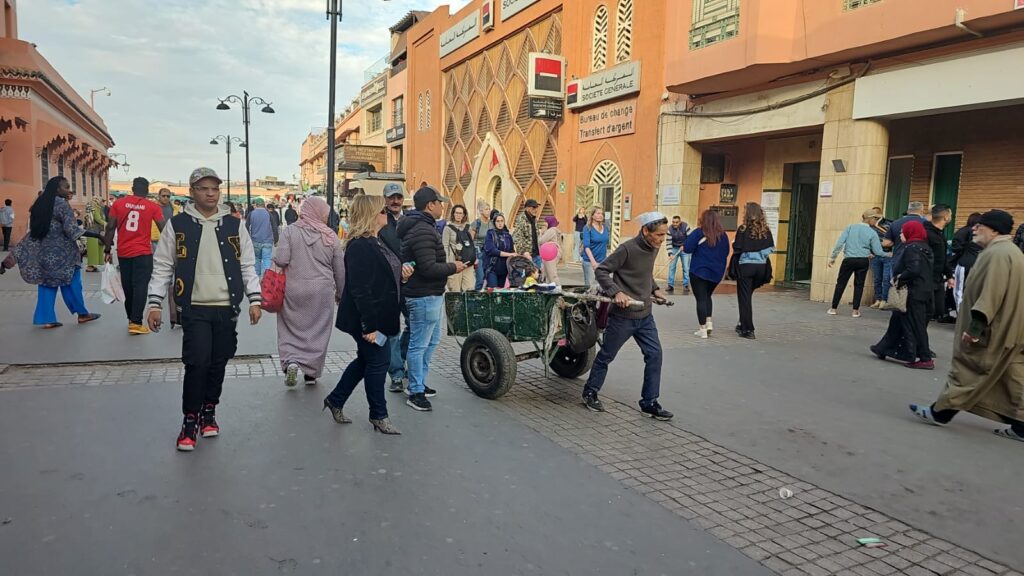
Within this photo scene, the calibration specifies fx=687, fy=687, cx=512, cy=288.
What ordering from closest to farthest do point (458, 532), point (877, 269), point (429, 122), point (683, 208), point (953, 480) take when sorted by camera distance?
point (458, 532) < point (953, 480) < point (877, 269) < point (683, 208) < point (429, 122)

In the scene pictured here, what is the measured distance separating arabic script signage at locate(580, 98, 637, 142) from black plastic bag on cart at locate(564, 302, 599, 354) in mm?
12174

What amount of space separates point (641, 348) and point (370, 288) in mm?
2186

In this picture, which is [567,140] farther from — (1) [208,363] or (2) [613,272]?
(1) [208,363]

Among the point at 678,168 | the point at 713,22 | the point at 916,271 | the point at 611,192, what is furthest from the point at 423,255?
the point at 611,192

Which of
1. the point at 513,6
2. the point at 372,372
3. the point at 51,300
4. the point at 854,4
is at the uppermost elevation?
the point at 513,6

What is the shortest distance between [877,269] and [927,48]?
3559mm

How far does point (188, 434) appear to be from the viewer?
447 centimetres

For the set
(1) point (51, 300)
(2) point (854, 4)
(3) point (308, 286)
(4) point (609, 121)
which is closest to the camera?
(3) point (308, 286)

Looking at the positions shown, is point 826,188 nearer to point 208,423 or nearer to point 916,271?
point 916,271

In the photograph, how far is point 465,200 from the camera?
27.6 metres

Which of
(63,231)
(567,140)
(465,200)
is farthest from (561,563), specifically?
(465,200)

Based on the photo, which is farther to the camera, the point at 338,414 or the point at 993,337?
the point at 338,414

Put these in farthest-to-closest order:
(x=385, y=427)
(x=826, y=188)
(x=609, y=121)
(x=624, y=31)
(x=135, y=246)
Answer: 1. (x=609, y=121)
2. (x=624, y=31)
3. (x=826, y=188)
4. (x=135, y=246)
5. (x=385, y=427)

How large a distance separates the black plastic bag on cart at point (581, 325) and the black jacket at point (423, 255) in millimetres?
1098
